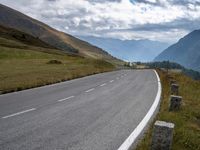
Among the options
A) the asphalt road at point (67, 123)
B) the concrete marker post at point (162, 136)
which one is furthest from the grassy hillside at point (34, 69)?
the concrete marker post at point (162, 136)

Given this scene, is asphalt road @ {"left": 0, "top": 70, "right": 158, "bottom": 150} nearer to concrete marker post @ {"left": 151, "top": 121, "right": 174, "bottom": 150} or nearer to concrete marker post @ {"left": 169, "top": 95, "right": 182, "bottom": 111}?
concrete marker post @ {"left": 169, "top": 95, "right": 182, "bottom": 111}

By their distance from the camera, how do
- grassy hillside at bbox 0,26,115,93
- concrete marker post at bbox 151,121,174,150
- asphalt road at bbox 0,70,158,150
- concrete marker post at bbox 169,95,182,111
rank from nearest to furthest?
concrete marker post at bbox 151,121,174,150 → asphalt road at bbox 0,70,158,150 → concrete marker post at bbox 169,95,182,111 → grassy hillside at bbox 0,26,115,93

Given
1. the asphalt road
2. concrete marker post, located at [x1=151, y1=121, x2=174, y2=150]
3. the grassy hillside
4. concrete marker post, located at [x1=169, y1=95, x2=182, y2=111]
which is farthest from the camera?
the grassy hillside

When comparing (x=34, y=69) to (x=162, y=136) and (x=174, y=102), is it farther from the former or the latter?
(x=162, y=136)

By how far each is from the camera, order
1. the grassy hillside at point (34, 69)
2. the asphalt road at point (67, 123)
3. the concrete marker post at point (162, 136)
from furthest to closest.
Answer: the grassy hillside at point (34, 69), the asphalt road at point (67, 123), the concrete marker post at point (162, 136)

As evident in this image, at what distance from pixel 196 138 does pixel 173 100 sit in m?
4.43

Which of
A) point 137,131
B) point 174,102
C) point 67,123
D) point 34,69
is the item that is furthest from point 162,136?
point 34,69

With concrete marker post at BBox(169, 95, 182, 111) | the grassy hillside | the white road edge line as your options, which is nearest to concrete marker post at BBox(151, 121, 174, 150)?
the white road edge line

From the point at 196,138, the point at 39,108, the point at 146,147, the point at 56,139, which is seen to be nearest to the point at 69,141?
the point at 56,139

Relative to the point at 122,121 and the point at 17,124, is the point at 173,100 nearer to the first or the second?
the point at 122,121

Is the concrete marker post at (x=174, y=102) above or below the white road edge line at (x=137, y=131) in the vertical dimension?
above

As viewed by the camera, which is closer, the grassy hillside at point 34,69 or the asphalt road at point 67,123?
the asphalt road at point 67,123

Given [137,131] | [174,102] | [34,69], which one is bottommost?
[34,69]

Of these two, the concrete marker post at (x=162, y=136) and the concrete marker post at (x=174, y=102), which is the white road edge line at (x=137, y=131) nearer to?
the concrete marker post at (x=174, y=102)
